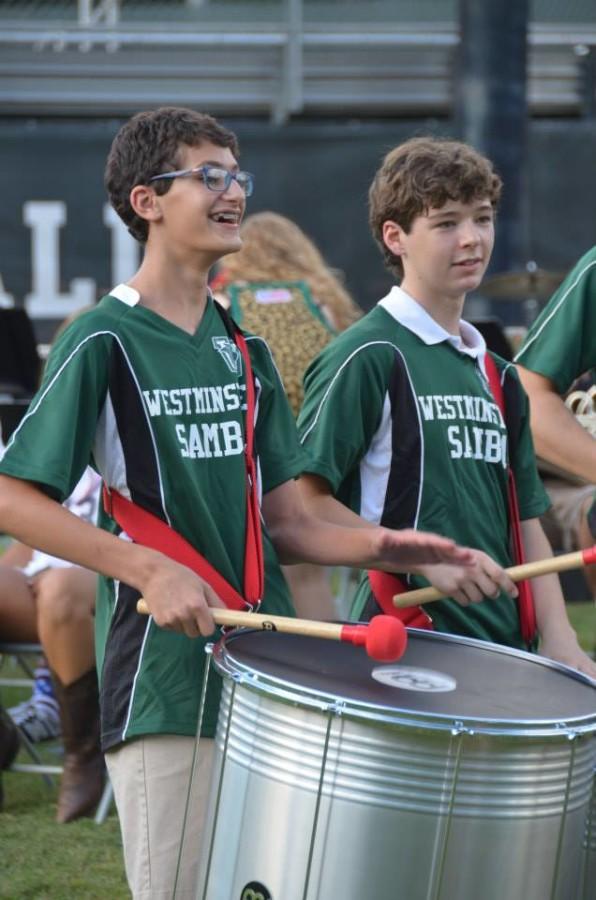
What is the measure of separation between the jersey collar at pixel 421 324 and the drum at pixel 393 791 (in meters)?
0.93

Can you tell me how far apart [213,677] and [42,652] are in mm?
2309

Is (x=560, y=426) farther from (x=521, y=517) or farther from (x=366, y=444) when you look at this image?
(x=366, y=444)

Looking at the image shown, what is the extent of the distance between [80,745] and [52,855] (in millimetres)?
460

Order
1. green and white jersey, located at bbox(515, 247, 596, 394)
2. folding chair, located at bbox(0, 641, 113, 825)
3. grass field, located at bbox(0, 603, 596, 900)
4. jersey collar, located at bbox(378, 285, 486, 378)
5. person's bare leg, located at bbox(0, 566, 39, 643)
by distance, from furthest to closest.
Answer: person's bare leg, located at bbox(0, 566, 39, 643), folding chair, located at bbox(0, 641, 113, 825), grass field, located at bbox(0, 603, 596, 900), green and white jersey, located at bbox(515, 247, 596, 394), jersey collar, located at bbox(378, 285, 486, 378)

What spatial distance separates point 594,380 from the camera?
4051mm

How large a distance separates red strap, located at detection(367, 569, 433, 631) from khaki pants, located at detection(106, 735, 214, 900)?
0.50m

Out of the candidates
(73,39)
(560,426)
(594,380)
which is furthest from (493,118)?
(560,426)

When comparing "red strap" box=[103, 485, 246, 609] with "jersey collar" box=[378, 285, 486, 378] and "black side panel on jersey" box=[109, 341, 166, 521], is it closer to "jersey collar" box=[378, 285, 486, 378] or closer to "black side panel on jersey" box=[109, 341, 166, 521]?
"black side panel on jersey" box=[109, 341, 166, 521]

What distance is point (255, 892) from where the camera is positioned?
89.5 inches

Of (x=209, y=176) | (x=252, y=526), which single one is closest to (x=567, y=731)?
(x=252, y=526)

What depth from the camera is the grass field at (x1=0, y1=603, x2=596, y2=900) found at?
4.07 metres

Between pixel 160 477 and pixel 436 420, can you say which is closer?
pixel 160 477

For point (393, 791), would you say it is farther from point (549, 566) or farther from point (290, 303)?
point (290, 303)

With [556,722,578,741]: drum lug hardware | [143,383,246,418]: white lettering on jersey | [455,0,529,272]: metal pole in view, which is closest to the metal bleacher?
[455,0,529,272]: metal pole
